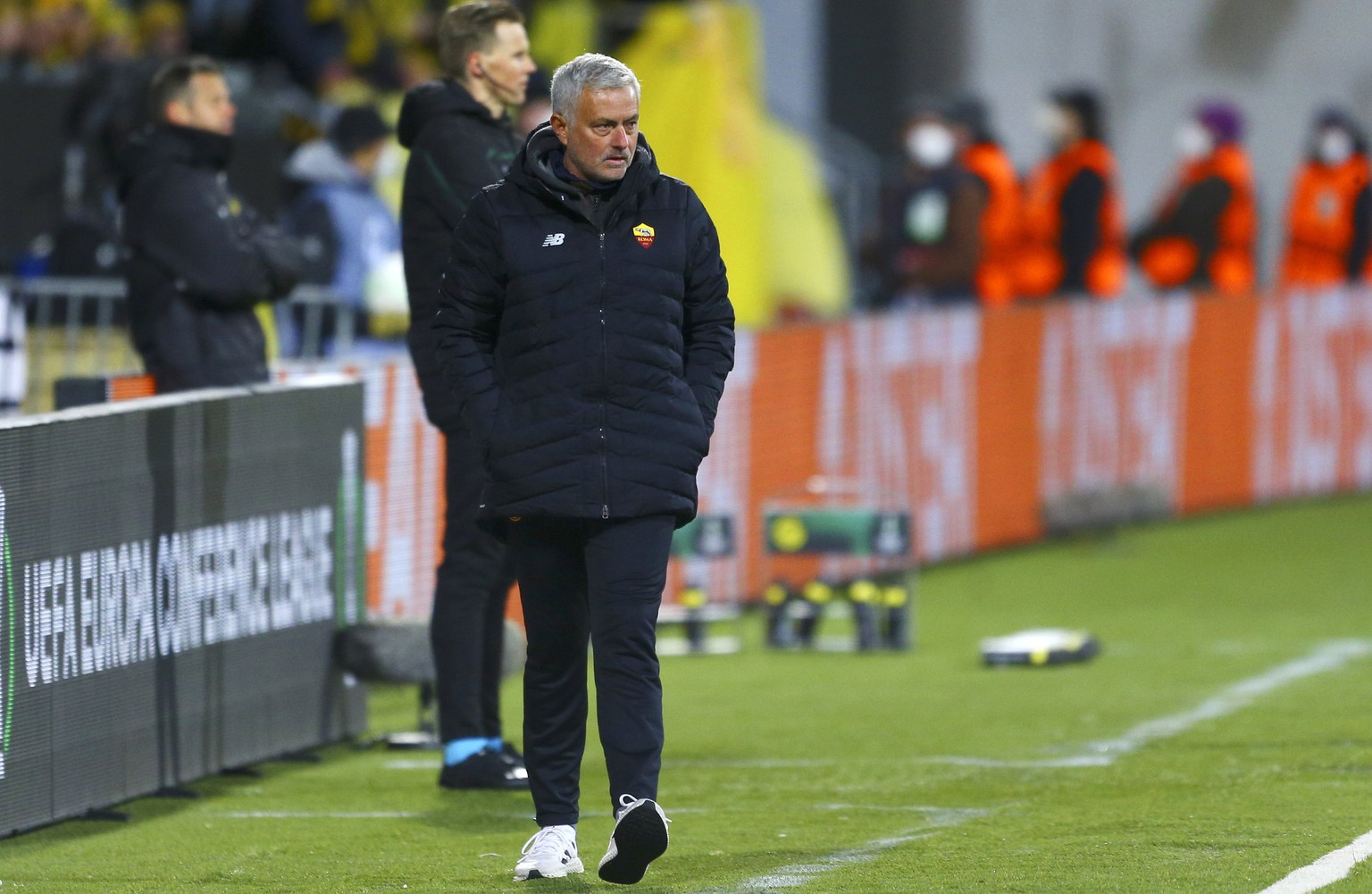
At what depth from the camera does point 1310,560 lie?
16.1 meters

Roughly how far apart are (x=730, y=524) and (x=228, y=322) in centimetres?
365

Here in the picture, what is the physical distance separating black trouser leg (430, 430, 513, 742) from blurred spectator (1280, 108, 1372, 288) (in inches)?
531

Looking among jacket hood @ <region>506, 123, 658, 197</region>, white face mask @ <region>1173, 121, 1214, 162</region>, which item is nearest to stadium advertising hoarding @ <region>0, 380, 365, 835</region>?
jacket hood @ <region>506, 123, 658, 197</region>

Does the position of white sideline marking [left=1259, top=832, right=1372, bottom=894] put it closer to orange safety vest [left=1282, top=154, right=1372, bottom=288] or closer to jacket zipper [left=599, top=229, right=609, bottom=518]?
jacket zipper [left=599, top=229, right=609, bottom=518]

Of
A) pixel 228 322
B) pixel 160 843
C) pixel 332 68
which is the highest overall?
pixel 332 68

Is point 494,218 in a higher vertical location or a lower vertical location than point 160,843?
higher

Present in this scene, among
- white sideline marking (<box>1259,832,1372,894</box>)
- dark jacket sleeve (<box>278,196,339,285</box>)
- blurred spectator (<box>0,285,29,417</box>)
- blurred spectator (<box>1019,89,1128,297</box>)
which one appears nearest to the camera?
white sideline marking (<box>1259,832,1372,894</box>)

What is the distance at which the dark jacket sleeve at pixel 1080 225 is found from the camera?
18.5m

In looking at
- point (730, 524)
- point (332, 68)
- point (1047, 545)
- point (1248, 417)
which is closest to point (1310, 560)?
point (1047, 545)

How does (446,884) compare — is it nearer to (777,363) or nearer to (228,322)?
(228,322)

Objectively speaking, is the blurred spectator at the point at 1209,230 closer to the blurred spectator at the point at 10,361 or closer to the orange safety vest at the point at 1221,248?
the orange safety vest at the point at 1221,248

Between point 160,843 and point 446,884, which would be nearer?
point 446,884

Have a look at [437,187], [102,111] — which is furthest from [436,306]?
[102,111]

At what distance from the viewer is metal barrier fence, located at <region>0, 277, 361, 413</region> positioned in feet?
41.0
